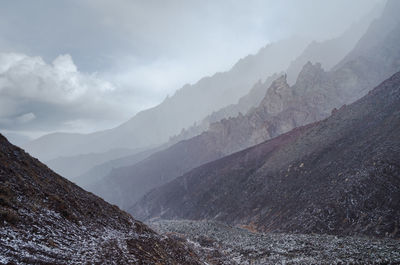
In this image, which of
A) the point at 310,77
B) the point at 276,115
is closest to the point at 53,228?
the point at 276,115

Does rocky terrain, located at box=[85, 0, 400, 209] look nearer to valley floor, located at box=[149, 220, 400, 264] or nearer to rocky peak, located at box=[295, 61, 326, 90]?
rocky peak, located at box=[295, 61, 326, 90]

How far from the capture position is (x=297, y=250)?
2419cm

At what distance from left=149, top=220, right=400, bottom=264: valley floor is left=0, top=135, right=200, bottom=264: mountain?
7.44 m

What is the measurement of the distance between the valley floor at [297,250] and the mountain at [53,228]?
744 centimetres

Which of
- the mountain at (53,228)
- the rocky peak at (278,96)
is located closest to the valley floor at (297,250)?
the mountain at (53,228)

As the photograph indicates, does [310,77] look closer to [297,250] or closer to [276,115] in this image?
[276,115]

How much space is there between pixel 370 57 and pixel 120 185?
176299mm

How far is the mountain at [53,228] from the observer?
1149 cm

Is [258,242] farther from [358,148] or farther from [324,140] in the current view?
[324,140]

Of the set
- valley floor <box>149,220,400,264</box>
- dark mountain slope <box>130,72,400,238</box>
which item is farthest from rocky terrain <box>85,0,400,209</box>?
valley floor <box>149,220,400,264</box>

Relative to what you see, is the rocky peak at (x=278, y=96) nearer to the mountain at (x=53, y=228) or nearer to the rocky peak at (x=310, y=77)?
the rocky peak at (x=310, y=77)

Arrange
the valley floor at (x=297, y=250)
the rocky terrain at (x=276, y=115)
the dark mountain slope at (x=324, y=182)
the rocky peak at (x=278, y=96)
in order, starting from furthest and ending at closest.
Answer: the rocky peak at (x=278, y=96), the rocky terrain at (x=276, y=115), the dark mountain slope at (x=324, y=182), the valley floor at (x=297, y=250)

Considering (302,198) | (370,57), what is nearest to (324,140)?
(302,198)

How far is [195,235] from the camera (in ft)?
130
